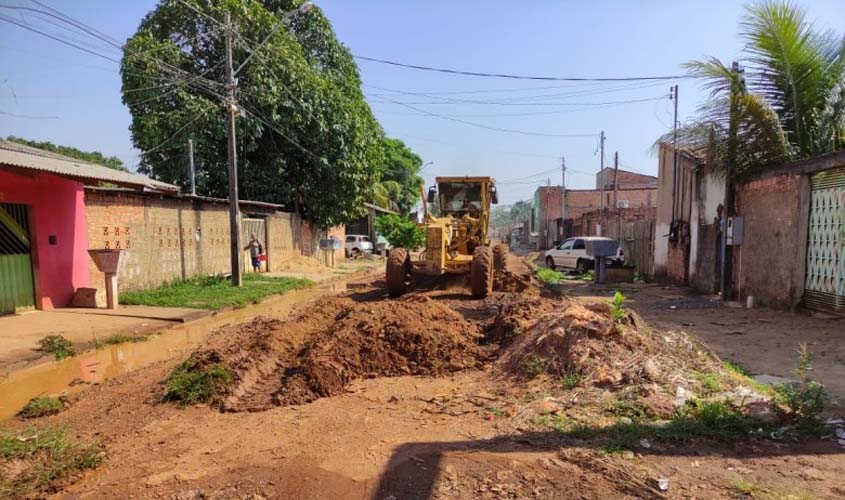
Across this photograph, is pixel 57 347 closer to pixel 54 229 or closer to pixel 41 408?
pixel 41 408

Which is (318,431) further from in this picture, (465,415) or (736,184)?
(736,184)

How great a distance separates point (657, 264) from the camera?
62.0 feet

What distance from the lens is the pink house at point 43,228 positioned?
10234 millimetres

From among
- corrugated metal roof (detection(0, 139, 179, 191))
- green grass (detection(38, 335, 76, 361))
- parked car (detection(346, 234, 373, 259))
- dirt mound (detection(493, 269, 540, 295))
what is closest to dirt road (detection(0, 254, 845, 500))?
green grass (detection(38, 335, 76, 361))

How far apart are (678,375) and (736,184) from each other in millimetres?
9516

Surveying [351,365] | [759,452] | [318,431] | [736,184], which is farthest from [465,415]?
[736,184]

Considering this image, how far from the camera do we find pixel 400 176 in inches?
1964

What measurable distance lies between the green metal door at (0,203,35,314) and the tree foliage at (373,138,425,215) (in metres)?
34.1

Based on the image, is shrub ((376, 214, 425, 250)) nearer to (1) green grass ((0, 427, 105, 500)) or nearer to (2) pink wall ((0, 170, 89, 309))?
(2) pink wall ((0, 170, 89, 309))

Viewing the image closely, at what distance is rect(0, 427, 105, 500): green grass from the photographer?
143 inches

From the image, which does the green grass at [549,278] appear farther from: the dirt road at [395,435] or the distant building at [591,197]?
the distant building at [591,197]

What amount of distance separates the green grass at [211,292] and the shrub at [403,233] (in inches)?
569

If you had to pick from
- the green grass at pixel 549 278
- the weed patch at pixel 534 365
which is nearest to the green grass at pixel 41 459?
the weed patch at pixel 534 365

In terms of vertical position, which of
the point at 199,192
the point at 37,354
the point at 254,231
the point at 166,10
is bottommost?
the point at 37,354
